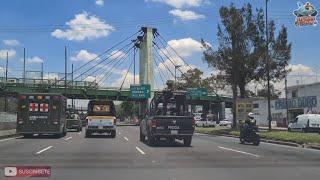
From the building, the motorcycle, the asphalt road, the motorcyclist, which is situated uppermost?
the building

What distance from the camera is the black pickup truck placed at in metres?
28.9

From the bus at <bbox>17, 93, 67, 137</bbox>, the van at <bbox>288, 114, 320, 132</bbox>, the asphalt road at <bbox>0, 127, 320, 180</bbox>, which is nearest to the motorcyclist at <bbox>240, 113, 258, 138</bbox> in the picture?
the asphalt road at <bbox>0, 127, 320, 180</bbox>

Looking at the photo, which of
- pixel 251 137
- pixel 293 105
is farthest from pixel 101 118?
pixel 293 105

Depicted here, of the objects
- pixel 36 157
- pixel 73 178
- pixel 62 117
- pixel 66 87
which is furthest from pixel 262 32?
pixel 66 87

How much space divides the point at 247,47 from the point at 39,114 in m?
22.0

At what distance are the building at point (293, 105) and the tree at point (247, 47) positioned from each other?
82.7 ft

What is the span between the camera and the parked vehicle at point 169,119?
28.9 m

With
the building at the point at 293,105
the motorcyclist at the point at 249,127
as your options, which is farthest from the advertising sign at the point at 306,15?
the building at the point at 293,105

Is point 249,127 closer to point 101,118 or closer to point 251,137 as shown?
point 251,137

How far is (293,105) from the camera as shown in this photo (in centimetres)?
8612

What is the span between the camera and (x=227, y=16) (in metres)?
53.3

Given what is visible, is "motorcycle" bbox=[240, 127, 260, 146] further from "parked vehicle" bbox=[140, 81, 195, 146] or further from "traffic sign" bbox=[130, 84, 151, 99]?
"traffic sign" bbox=[130, 84, 151, 99]

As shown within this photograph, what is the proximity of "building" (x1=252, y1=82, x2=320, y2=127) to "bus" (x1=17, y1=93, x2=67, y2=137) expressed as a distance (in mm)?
45406

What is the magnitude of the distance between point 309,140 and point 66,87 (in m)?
74.7
